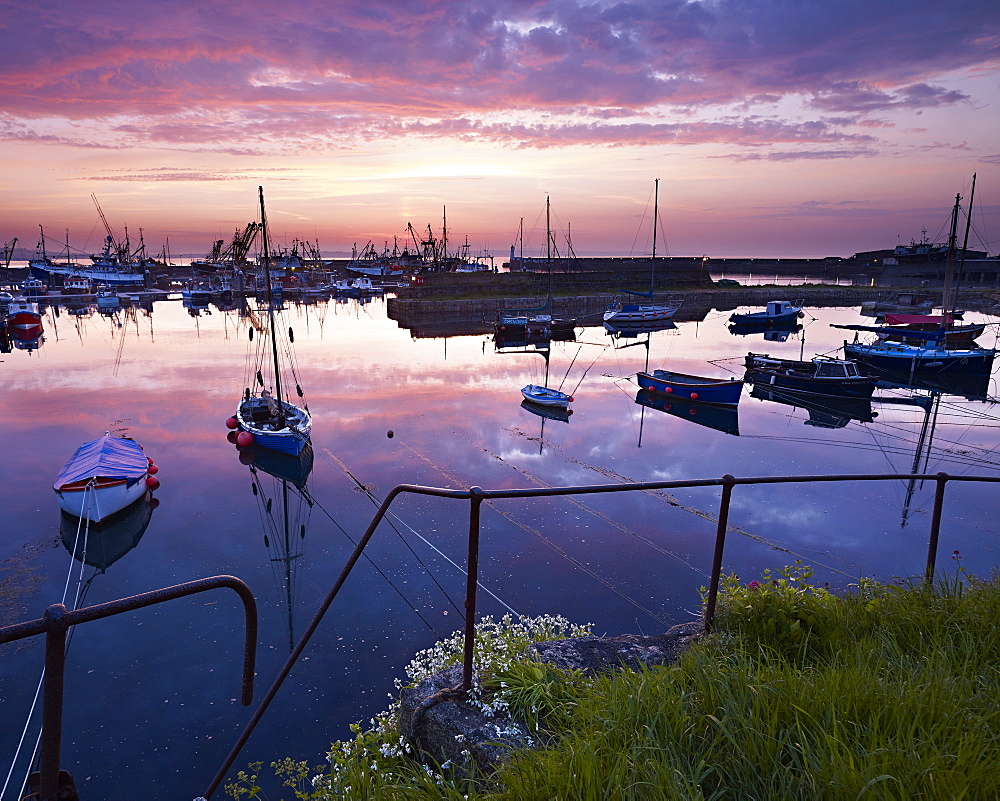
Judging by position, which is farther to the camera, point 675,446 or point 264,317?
point 264,317

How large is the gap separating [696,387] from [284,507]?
20047 mm

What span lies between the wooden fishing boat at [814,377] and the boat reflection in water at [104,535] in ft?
100

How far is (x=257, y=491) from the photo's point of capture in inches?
712

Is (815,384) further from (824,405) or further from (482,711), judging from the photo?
(482,711)

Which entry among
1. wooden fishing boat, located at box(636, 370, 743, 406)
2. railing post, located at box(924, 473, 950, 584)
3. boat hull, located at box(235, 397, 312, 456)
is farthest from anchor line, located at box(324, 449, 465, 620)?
wooden fishing boat, located at box(636, 370, 743, 406)

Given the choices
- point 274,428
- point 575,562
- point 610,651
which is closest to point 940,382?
point 575,562

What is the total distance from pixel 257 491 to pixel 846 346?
1492 inches

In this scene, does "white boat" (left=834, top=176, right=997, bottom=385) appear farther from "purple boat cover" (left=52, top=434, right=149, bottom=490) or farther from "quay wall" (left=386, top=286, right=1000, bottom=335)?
"purple boat cover" (left=52, top=434, right=149, bottom=490)

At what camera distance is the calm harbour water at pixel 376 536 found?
8.99 metres

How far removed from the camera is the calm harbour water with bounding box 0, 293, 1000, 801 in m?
8.99

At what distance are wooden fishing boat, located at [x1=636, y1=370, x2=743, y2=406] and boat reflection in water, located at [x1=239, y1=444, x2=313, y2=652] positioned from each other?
17749mm

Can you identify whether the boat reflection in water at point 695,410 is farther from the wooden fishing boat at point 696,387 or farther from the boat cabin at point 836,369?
the boat cabin at point 836,369

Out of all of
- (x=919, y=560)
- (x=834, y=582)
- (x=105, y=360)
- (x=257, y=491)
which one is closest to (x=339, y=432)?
(x=257, y=491)

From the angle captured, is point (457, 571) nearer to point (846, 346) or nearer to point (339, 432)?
point (339, 432)
